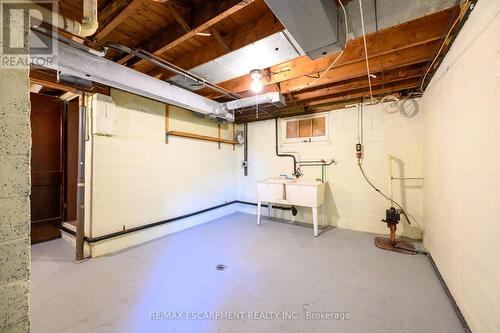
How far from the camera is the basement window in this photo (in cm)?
391

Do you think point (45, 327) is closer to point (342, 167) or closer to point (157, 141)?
point (157, 141)

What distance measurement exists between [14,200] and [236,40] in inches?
77.7

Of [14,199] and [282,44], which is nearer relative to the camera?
[14,199]

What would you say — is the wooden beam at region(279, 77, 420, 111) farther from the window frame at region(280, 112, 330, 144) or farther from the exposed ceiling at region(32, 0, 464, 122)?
the window frame at region(280, 112, 330, 144)

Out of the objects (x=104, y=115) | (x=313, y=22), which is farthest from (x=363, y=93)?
(x=104, y=115)

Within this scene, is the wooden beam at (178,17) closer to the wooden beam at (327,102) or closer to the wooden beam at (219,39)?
the wooden beam at (219,39)

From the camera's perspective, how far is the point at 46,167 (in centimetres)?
326

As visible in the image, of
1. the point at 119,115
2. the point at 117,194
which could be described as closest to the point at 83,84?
the point at 119,115

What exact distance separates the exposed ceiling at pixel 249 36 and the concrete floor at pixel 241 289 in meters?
2.20

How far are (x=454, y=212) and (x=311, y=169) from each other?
2.40 metres

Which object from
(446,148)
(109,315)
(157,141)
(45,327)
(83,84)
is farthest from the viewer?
(157,141)

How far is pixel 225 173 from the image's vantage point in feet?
15.3

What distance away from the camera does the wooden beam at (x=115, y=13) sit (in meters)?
1.48

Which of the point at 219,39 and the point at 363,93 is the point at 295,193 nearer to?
the point at 363,93
